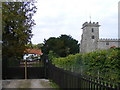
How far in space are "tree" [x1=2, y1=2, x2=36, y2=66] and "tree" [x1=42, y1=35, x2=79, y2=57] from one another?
3135cm

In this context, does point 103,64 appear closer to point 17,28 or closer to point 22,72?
point 22,72

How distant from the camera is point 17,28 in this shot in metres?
14.6

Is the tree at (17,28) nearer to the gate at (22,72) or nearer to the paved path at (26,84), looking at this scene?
the gate at (22,72)

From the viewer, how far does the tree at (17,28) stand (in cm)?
1388

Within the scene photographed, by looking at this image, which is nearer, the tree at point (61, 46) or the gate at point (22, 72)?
the gate at point (22, 72)

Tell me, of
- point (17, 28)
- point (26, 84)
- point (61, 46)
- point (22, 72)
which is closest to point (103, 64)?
point (26, 84)

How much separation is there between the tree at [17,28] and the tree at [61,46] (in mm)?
31346

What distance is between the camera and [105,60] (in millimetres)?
6980

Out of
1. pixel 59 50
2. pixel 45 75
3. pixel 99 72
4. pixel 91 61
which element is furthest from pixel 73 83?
pixel 59 50

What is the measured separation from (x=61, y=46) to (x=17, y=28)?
38.3m

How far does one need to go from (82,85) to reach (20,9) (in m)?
10.9

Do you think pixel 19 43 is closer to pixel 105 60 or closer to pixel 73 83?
pixel 105 60

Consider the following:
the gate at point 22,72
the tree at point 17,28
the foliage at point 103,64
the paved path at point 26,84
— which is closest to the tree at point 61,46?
the tree at point 17,28

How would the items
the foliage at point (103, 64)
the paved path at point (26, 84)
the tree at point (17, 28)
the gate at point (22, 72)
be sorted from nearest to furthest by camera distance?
1. the foliage at point (103, 64)
2. the paved path at point (26, 84)
3. the gate at point (22, 72)
4. the tree at point (17, 28)
